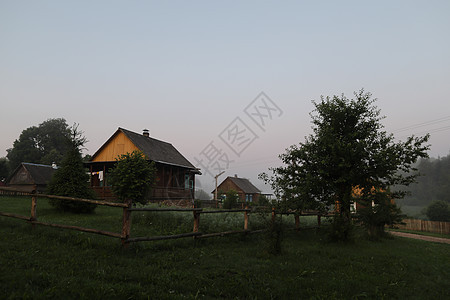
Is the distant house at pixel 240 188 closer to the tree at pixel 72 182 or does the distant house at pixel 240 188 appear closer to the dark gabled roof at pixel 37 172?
the dark gabled roof at pixel 37 172

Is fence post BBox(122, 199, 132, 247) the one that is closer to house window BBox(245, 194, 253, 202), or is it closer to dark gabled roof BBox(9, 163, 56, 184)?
dark gabled roof BBox(9, 163, 56, 184)

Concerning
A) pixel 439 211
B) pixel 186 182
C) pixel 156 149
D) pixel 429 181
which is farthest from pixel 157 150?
pixel 429 181

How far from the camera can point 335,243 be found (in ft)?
35.4

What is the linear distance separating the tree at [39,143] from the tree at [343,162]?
165ft

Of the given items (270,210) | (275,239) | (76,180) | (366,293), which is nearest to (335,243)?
(270,210)

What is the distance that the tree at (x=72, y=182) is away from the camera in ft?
44.1

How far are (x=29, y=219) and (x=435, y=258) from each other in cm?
1380

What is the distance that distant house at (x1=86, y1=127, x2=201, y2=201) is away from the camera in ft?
77.8

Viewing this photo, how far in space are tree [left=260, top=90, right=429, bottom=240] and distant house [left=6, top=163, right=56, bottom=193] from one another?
30.9 metres

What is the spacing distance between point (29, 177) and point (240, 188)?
35.7m

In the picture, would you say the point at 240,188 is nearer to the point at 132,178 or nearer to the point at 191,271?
the point at 132,178

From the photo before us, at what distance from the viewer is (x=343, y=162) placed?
452 inches

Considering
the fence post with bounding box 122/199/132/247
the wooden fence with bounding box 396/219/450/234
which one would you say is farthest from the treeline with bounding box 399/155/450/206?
the fence post with bounding box 122/199/132/247

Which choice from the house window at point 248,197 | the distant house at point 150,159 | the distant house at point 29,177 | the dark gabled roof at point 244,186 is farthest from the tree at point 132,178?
the house window at point 248,197
